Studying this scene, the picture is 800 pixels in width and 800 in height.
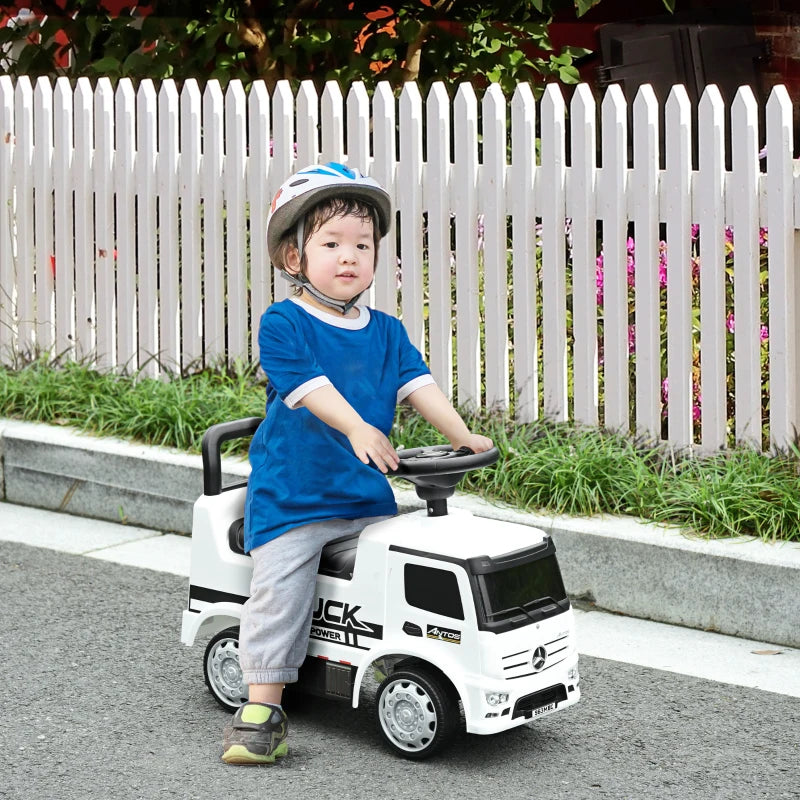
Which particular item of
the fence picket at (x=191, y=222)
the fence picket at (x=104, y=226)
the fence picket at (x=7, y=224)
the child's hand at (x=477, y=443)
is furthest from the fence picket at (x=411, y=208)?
the child's hand at (x=477, y=443)

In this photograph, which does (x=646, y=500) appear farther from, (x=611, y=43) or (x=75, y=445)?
(x=611, y=43)

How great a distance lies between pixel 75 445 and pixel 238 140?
1559 mm

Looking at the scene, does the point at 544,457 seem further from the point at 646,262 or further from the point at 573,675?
the point at 573,675

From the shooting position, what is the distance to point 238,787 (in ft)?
11.6

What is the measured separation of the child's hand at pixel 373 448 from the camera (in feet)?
11.4

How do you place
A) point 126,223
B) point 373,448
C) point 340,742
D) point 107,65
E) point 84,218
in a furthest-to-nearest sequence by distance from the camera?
point 107,65, point 84,218, point 126,223, point 340,742, point 373,448

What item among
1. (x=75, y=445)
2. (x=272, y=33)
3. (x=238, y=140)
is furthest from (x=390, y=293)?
(x=272, y=33)

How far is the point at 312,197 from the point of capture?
3744mm

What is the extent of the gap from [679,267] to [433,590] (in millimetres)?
2399

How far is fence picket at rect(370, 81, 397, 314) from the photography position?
6.30 meters

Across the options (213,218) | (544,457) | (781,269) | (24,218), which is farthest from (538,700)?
(24,218)

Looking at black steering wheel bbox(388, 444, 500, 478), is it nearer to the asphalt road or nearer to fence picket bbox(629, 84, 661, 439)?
the asphalt road

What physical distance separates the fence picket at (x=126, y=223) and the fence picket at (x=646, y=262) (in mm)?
2581

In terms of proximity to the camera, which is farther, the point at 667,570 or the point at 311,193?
the point at 667,570
